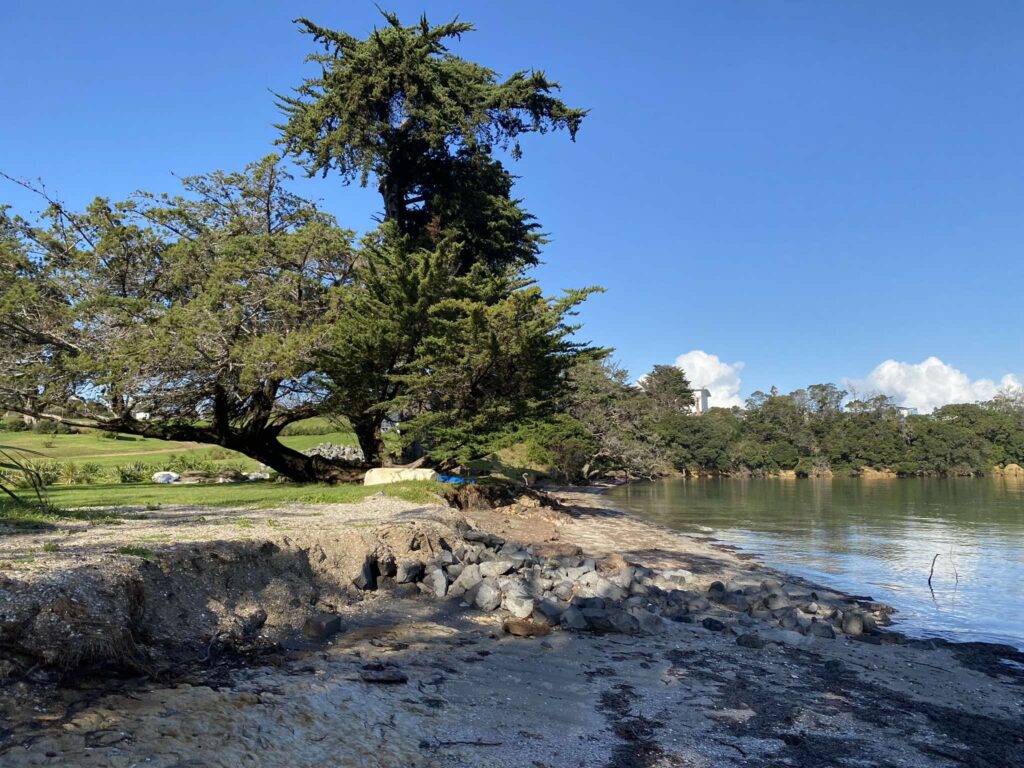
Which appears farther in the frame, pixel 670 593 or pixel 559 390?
pixel 559 390

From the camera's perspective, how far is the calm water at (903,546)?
11773mm

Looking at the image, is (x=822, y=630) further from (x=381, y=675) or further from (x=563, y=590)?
(x=381, y=675)

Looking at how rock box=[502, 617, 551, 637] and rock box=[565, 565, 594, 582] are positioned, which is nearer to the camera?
rock box=[502, 617, 551, 637]

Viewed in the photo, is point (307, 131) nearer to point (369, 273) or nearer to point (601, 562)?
point (369, 273)

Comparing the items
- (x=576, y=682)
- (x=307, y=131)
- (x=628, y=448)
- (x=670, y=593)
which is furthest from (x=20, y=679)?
(x=628, y=448)

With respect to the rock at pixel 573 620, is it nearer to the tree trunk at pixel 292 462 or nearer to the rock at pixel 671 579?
the rock at pixel 671 579

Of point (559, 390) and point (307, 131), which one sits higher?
point (307, 131)

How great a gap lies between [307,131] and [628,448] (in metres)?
35.3

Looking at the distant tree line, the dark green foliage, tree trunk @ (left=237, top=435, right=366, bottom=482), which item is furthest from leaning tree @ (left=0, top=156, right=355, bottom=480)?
the dark green foliage

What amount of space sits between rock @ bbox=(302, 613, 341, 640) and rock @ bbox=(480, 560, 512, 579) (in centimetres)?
343

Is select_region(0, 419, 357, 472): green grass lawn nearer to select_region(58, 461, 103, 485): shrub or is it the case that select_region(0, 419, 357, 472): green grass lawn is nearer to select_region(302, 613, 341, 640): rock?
select_region(58, 461, 103, 485): shrub

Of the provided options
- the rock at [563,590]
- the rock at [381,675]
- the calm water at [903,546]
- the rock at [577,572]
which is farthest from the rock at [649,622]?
the calm water at [903,546]

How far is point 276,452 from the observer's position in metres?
22.7

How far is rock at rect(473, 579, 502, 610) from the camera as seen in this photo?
9109 millimetres
